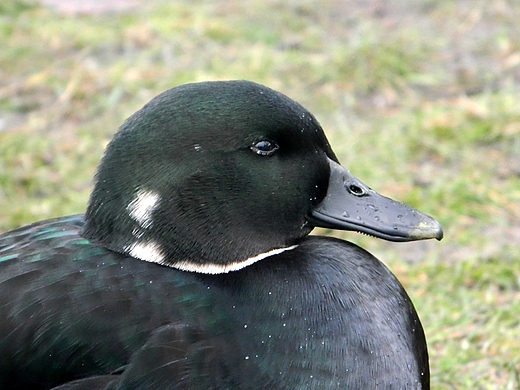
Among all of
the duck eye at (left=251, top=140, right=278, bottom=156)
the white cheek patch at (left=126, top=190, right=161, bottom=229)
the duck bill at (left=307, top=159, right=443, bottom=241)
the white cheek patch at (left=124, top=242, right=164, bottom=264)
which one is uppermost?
the duck eye at (left=251, top=140, right=278, bottom=156)

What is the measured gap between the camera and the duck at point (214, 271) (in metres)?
2.49

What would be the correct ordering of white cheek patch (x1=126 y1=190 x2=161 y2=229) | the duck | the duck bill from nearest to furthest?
the duck → white cheek patch (x1=126 y1=190 x2=161 y2=229) → the duck bill

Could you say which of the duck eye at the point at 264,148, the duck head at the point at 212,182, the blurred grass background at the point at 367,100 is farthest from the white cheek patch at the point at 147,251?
the blurred grass background at the point at 367,100

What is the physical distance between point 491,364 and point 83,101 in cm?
343

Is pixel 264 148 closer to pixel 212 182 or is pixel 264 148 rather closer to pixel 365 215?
pixel 212 182

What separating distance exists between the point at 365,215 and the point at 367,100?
9.92 ft

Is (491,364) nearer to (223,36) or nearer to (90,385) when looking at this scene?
(90,385)

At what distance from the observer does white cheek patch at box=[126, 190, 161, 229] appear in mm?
2637

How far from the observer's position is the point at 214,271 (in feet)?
8.85

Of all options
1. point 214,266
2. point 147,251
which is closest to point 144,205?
point 147,251

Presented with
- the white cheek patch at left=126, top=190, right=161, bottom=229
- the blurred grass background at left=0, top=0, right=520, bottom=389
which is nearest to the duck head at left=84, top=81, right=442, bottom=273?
the white cheek patch at left=126, top=190, right=161, bottom=229

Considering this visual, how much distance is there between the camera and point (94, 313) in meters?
2.51

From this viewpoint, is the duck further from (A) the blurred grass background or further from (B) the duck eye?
(A) the blurred grass background

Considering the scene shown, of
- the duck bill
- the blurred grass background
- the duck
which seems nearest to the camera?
the duck
